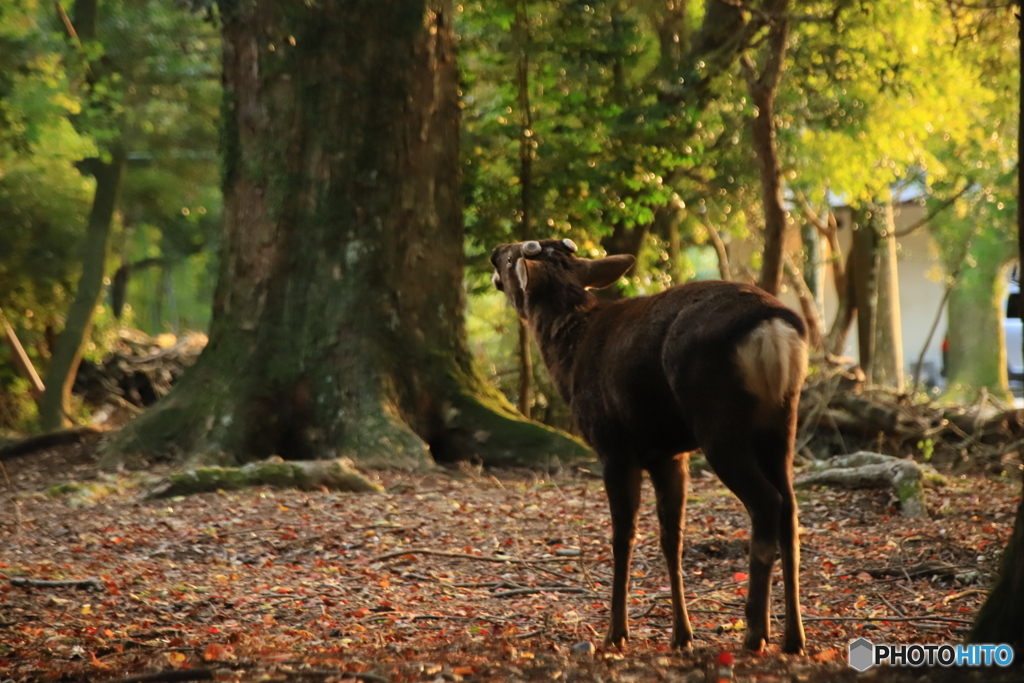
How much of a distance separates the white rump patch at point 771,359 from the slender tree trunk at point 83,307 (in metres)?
14.2

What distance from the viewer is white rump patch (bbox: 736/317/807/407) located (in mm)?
4414

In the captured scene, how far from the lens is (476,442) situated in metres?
10.6

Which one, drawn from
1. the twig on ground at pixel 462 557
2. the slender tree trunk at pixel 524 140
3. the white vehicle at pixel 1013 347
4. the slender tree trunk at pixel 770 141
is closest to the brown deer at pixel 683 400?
the twig on ground at pixel 462 557

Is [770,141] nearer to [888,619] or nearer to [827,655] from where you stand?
[888,619]

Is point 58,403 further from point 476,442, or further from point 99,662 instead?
point 99,662

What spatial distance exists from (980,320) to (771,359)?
26.6 meters

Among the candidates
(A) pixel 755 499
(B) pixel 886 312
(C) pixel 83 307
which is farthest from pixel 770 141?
(B) pixel 886 312

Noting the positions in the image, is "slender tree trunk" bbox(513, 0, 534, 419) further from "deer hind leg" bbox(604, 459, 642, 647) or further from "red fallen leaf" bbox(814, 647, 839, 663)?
"red fallen leaf" bbox(814, 647, 839, 663)

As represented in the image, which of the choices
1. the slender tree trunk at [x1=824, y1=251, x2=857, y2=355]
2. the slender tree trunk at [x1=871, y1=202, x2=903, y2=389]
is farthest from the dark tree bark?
the slender tree trunk at [x1=871, y1=202, x2=903, y2=389]

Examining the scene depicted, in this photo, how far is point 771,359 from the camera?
441cm

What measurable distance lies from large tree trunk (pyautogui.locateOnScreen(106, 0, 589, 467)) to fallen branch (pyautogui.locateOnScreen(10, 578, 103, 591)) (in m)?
4.36

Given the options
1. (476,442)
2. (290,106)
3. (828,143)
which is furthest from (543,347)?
(828,143)

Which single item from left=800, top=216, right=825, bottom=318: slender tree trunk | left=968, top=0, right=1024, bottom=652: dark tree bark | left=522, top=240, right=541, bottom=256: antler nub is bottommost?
left=968, top=0, right=1024, bottom=652: dark tree bark

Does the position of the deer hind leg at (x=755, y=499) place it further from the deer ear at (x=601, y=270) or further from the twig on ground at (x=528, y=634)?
the deer ear at (x=601, y=270)
